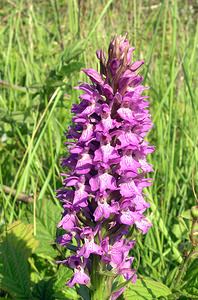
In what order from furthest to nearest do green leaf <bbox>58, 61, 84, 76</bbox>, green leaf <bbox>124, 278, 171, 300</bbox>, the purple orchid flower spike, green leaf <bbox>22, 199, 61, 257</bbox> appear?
1. green leaf <bbox>58, 61, 84, 76</bbox>
2. green leaf <bbox>22, 199, 61, 257</bbox>
3. green leaf <bbox>124, 278, 171, 300</bbox>
4. the purple orchid flower spike

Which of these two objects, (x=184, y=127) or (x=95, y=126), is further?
(x=184, y=127)

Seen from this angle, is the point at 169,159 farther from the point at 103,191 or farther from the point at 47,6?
the point at 47,6

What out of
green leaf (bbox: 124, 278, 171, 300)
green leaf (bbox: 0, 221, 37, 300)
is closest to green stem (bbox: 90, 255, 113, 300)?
green leaf (bbox: 124, 278, 171, 300)

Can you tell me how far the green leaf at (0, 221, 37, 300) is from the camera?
63.5 inches

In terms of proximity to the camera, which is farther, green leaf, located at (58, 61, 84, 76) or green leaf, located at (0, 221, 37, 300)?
green leaf, located at (58, 61, 84, 76)

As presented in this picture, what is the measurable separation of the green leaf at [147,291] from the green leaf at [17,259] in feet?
1.14

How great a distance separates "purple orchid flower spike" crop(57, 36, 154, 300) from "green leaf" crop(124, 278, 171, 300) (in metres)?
0.28

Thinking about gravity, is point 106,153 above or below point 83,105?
below

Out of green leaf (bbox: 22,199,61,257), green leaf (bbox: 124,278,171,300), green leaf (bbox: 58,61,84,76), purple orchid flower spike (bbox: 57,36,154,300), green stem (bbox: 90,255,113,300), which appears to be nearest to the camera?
purple orchid flower spike (bbox: 57,36,154,300)

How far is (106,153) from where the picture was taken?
1205 millimetres

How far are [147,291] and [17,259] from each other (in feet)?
1.56

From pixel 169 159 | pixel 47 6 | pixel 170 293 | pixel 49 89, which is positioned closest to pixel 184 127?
pixel 169 159

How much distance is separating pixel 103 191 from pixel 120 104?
0.23 meters

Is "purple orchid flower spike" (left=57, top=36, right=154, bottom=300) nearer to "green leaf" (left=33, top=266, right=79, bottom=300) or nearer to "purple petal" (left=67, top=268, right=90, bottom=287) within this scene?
"purple petal" (left=67, top=268, right=90, bottom=287)
